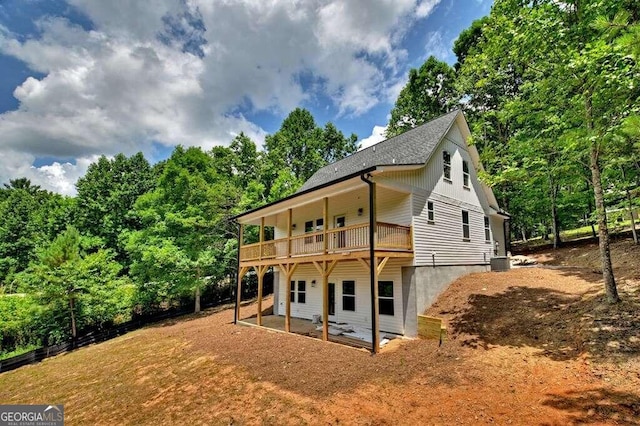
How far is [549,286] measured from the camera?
36.6 feet

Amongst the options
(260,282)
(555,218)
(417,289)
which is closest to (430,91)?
(555,218)

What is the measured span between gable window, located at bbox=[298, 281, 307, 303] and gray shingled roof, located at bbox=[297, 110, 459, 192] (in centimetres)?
563

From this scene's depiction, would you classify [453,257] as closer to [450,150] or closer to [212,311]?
[450,150]

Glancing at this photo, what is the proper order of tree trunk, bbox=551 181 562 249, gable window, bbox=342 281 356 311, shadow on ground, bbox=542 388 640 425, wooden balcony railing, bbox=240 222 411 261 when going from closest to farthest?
shadow on ground, bbox=542 388 640 425 → wooden balcony railing, bbox=240 222 411 261 → gable window, bbox=342 281 356 311 → tree trunk, bbox=551 181 562 249

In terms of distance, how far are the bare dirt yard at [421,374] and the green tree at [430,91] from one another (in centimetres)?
2301

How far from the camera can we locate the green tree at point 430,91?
29938 millimetres

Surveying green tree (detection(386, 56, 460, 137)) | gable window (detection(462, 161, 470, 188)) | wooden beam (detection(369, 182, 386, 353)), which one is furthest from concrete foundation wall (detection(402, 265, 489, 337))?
green tree (detection(386, 56, 460, 137))

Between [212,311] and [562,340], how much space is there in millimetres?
20638

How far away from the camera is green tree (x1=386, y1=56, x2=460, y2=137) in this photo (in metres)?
29.9

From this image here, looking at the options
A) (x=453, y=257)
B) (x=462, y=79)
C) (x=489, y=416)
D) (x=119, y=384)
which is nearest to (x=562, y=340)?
(x=489, y=416)

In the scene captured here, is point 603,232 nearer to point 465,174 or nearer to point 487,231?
point 465,174

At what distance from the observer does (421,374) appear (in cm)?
719

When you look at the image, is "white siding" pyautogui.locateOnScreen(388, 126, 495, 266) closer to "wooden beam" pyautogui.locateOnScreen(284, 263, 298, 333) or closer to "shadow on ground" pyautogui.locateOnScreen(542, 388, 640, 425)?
"wooden beam" pyautogui.locateOnScreen(284, 263, 298, 333)

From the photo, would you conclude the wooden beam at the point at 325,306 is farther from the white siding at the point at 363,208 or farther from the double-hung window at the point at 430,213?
the double-hung window at the point at 430,213
